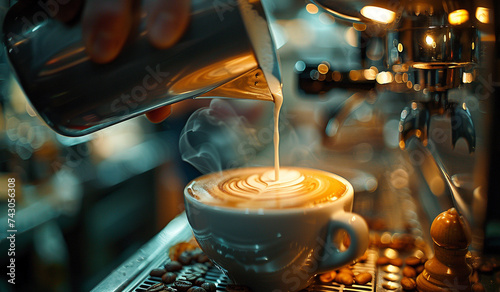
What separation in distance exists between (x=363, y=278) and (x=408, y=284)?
0.05m

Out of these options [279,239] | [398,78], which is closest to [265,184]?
[279,239]

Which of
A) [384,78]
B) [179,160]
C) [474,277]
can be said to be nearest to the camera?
[474,277]

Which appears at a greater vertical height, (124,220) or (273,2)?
(273,2)

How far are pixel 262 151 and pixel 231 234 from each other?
3.78 feet

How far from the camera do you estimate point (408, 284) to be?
496 millimetres

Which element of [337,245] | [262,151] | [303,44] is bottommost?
[262,151]

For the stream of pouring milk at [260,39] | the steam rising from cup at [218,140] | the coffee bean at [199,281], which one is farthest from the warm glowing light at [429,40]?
the steam rising from cup at [218,140]

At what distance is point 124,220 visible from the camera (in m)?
1.61

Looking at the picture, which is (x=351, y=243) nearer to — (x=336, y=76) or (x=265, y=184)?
(x=265, y=184)

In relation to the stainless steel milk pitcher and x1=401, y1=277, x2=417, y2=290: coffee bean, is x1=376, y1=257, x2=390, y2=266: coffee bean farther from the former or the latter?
the stainless steel milk pitcher

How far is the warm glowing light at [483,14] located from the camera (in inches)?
16.1

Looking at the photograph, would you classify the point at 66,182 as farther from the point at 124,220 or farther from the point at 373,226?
the point at 373,226

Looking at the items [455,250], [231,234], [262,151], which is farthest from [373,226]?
[262,151]

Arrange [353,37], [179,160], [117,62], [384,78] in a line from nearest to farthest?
[117,62]
[384,78]
[353,37]
[179,160]
